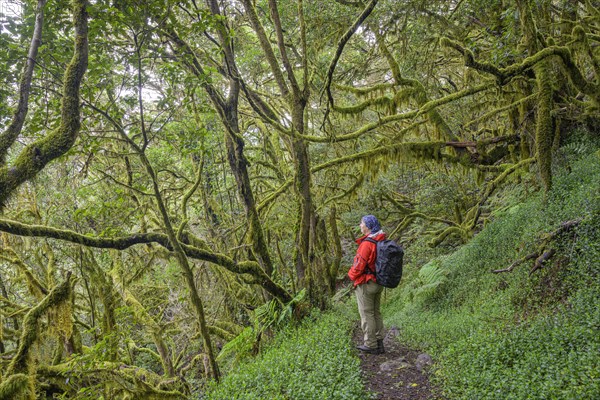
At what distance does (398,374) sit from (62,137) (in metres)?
5.24

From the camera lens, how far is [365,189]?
1341cm

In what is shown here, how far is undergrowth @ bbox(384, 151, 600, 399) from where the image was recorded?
12.8ft

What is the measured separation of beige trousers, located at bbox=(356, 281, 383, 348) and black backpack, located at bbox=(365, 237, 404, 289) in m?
0.24

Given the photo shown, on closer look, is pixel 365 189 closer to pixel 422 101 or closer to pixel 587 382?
pixel 422 101

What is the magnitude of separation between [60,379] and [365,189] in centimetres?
983

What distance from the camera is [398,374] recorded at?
5562 mm

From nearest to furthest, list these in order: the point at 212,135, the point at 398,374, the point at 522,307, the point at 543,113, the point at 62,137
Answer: the point at 62,137 → the point at 398,374 → the point at 522,307 → the point at 543,113 → the point at 212,135

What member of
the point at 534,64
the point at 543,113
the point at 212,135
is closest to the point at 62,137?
the point at 212,135

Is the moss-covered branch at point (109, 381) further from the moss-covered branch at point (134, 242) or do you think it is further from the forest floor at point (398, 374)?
the forest floor at point (398, 374)

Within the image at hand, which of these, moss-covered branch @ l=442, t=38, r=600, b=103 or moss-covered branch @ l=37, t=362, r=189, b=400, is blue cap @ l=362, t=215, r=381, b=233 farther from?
moss-covered branch @ l=37, t=362, r=189, b=400

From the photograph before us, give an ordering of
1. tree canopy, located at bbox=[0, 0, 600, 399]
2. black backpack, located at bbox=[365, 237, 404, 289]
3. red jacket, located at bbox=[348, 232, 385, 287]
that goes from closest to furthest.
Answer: tree canopy, located at bbox=[0, 0, 600, 399], black backpack, located at bbox=[365, 237, 404, 289], red jacket, located at bbox=[348, 232, 385, 287]

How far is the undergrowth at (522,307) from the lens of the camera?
3.89 metres

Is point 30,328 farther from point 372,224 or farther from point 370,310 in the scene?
point 372,224

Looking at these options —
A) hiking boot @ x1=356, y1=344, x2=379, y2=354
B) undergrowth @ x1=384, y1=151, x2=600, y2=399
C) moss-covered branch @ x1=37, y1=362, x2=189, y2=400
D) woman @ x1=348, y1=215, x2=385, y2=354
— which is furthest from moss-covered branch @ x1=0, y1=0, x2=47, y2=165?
hiking boot @ x1=356, y1=344, x2=379, y2=354
